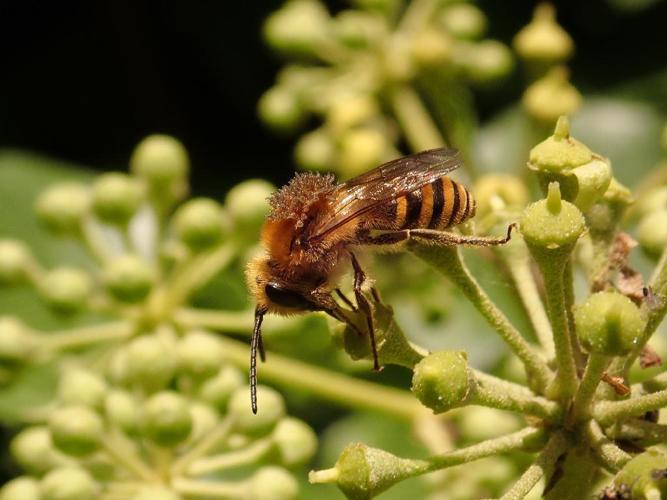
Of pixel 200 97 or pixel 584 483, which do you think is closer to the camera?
pixel 584 483

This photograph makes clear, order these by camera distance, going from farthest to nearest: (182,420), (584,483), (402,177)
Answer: (182,420) → (402,177) → (584,483)

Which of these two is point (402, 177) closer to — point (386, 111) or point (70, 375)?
point (70, 375)

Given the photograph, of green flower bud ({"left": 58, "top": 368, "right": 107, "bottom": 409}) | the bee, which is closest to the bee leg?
the bee

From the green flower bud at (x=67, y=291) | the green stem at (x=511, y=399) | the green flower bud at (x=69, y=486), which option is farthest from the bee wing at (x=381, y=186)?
the green flower bud at (x=67, y=291)

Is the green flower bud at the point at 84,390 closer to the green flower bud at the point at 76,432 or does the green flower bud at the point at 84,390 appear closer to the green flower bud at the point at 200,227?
the green flower bud at the point at 76,432

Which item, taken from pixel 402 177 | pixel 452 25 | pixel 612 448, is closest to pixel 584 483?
pixel 612 448

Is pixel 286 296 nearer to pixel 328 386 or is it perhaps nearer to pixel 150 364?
pixel 150 364
